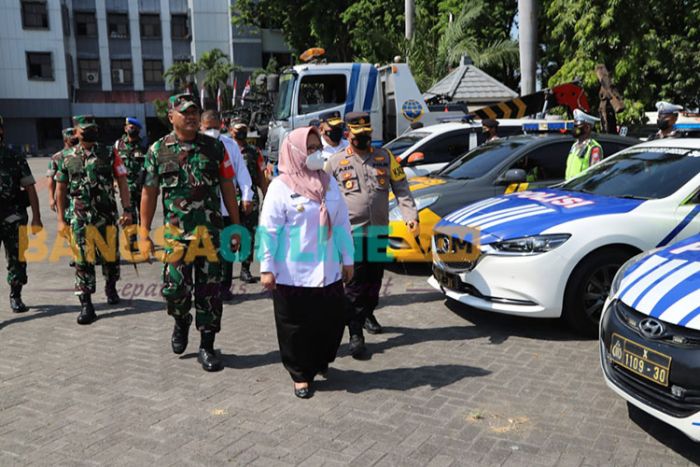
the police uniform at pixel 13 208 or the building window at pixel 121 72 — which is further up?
the building window at pixel 121 72

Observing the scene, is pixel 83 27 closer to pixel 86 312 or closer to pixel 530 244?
pixel 86 312

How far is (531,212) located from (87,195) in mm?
4027

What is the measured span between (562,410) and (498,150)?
4.40 meters

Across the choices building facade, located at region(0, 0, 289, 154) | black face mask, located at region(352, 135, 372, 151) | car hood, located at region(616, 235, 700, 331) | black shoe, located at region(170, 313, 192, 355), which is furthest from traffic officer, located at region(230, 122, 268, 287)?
building facade, located at region(0, 0, 289, 154)

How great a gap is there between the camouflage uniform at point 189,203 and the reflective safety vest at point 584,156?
163 inches

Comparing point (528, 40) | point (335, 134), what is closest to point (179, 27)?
point (528, 40)

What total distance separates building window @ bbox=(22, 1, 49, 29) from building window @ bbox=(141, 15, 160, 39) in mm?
6723

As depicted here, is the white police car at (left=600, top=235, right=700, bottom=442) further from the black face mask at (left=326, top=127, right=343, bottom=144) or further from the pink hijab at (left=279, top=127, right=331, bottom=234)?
the black face mask at (left=326, top=127, right=343, bottom=144)

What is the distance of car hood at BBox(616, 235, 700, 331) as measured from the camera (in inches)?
126

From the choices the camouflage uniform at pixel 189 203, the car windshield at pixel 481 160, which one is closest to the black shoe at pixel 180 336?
the camouflage uniform at pixel 189 203

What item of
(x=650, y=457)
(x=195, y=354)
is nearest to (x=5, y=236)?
(x=195, y=354)

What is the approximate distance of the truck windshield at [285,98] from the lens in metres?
13.6

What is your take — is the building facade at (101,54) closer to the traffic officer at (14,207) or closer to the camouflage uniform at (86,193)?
the traffic officer at (14,207)

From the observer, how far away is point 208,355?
4.72 meters
